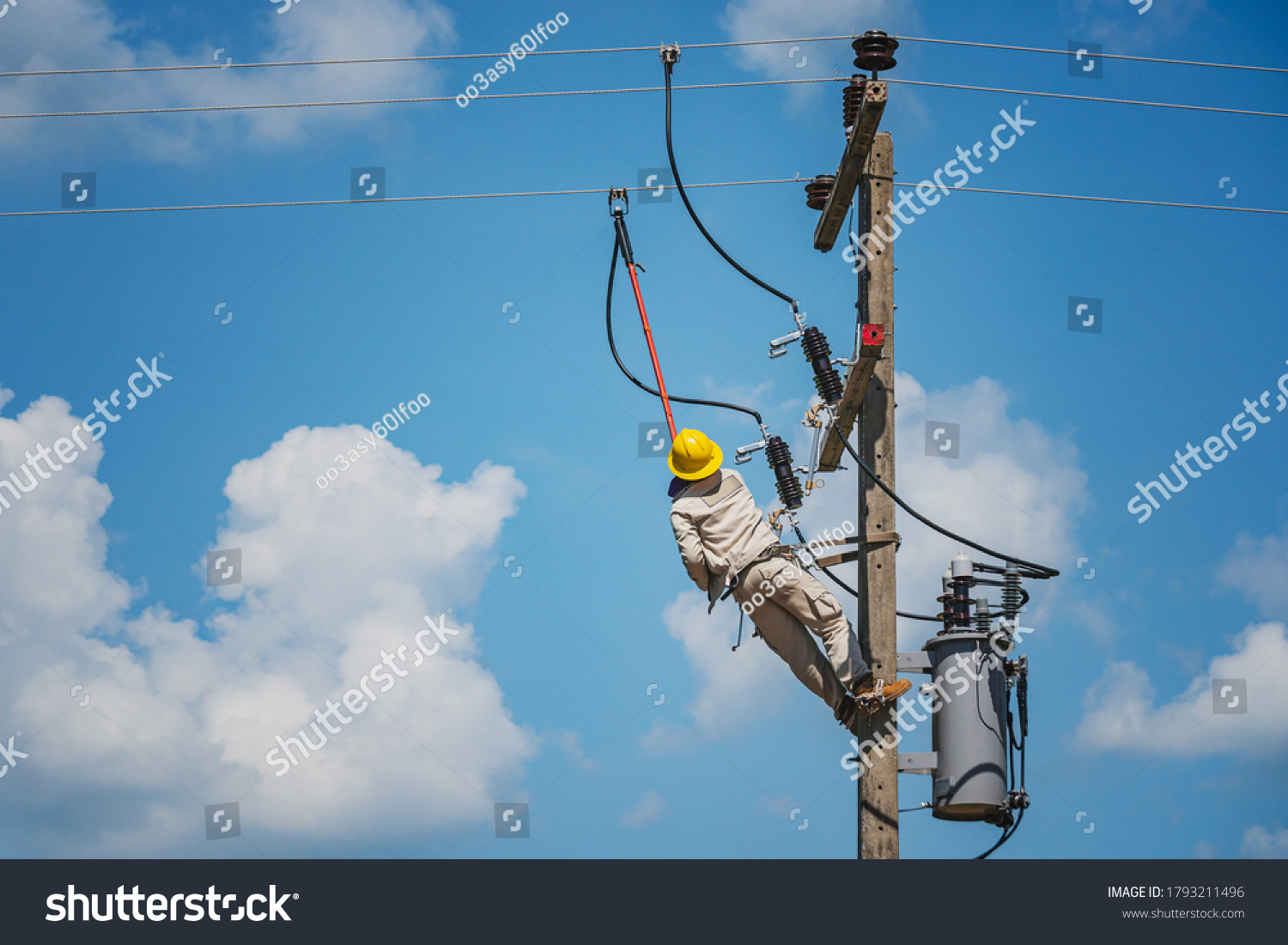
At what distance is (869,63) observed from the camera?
9.12 metres

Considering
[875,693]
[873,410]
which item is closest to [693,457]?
[873,410]

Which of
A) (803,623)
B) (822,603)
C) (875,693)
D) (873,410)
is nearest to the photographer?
(875,693)

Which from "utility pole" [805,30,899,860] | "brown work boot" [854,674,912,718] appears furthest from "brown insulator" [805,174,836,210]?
"brown work boot" [854,674,912,718]

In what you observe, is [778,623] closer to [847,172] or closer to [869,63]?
[847,172]

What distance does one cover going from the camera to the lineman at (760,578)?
876cm

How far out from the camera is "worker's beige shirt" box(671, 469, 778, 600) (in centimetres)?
899

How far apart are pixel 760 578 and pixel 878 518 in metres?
0.94

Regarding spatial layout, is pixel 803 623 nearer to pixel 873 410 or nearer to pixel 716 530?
pixel 716 530

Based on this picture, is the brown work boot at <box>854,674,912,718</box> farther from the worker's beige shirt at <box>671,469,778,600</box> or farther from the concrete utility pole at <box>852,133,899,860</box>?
the worker's beige shirt at <box>671,469,778,600</box>

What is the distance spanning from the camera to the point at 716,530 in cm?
905

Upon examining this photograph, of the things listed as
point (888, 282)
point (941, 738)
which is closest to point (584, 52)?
point (888, 282)
